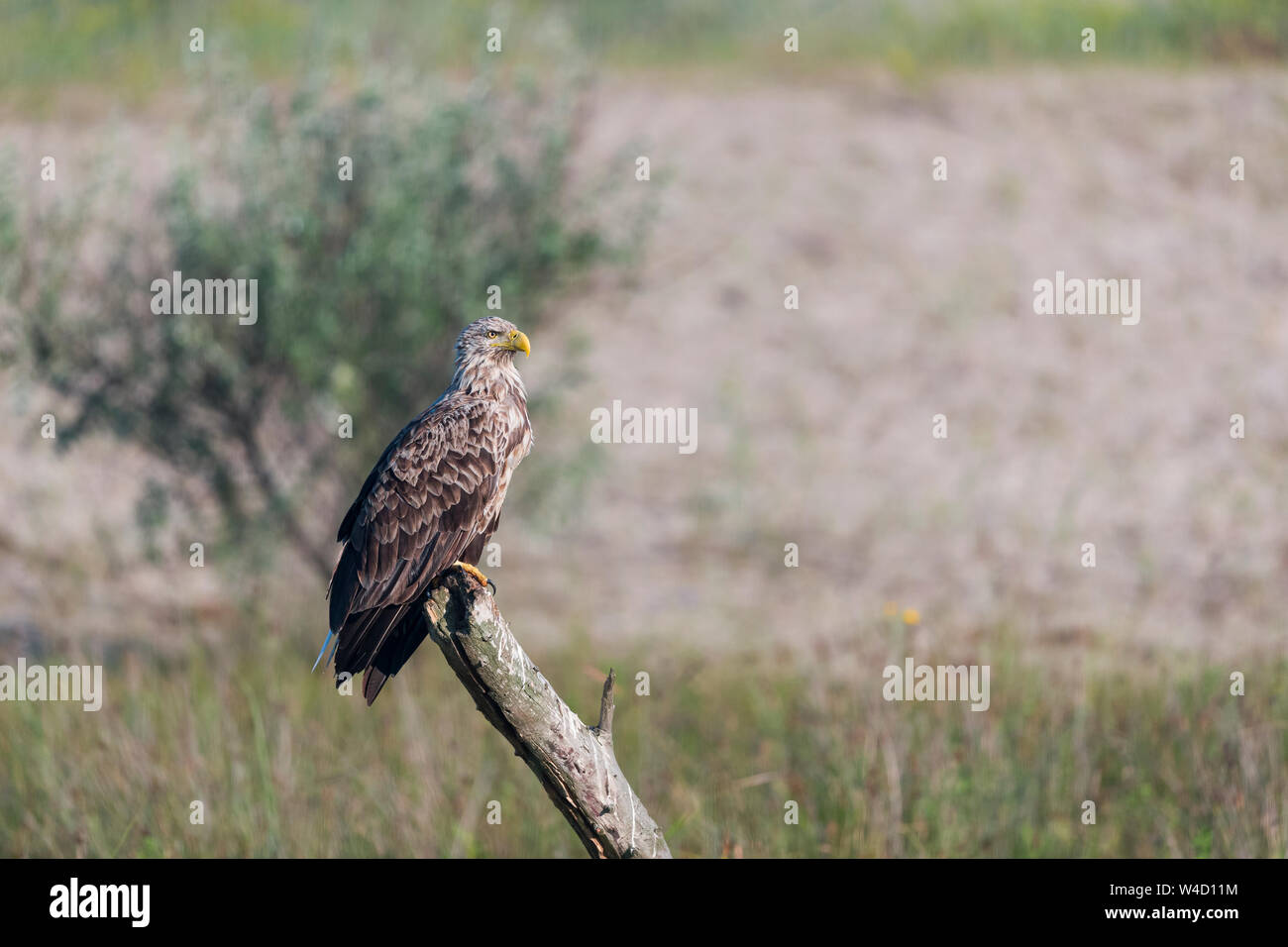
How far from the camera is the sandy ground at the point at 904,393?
11945 millimetres

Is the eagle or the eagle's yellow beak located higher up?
the eagle's yellow beak

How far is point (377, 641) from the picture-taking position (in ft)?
12.6

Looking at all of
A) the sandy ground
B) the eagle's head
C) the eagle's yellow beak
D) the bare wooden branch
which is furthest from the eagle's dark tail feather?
the sandy ground

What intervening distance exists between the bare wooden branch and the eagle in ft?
0.61

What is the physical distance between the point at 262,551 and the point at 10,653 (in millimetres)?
2398

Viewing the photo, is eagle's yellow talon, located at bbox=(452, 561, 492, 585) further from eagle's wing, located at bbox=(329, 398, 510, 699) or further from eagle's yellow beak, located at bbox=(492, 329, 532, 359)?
eagle's yellow beak, located at bbox=(492, 329, 532, 359)

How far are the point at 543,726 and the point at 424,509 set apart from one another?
0.95m

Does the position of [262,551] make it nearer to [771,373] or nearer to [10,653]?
[10,653]

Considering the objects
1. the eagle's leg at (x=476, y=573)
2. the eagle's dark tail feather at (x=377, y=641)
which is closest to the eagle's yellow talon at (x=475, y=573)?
the eagle's leg at (x=476, y=573)

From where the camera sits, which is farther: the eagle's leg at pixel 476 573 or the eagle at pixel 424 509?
the eagle's leg at pixel 476 573

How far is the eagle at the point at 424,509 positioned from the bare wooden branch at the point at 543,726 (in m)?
0.19

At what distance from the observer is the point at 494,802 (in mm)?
6371

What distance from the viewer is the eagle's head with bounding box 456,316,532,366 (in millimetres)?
4883

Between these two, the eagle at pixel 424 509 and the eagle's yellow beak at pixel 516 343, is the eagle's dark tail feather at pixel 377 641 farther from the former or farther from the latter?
the eagle's yellow beak at pixel 516 343
